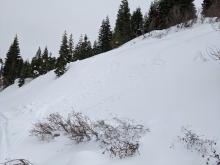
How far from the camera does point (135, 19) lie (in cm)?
4741

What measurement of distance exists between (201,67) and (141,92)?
275 cm

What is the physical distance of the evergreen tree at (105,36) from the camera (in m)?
48.1

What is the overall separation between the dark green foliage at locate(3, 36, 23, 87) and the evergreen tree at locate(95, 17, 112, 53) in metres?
16.4

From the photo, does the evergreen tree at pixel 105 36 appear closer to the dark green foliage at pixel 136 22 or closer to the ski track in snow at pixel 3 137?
the dark green foliage at pixel 136 22

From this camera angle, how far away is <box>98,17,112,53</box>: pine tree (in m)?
48.1

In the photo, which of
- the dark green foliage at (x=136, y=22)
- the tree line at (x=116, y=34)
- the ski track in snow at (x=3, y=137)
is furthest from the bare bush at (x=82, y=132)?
the dark green foliage at (x=136, y=22)

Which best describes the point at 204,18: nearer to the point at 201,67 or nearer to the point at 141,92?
the point at 201,67

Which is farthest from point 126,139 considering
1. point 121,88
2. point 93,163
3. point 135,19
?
point 135,19

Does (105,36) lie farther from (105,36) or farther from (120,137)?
(120,137)

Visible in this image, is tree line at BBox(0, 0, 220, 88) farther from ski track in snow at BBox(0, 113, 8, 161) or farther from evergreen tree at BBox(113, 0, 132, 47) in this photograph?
ski track in snow at BBox(0, 113, 8, 161)

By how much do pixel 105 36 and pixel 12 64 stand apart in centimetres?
1796

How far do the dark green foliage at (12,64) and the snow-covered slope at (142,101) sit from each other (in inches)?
1438

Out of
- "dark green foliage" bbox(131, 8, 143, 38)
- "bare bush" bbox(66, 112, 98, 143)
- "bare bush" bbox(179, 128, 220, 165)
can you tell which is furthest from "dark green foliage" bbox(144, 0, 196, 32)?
"bare bush" bbox(179, 128, 220, 165)

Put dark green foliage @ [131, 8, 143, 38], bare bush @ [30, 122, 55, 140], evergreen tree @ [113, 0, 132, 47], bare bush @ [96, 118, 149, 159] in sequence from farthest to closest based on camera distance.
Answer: dark green foliage @ [131, 8, 143, 38], evergreen tree @ [113, 0, 132, 47], bare bush @ [30, 122, 55, 140], bare bush @ [96, 118, 149, 159]
